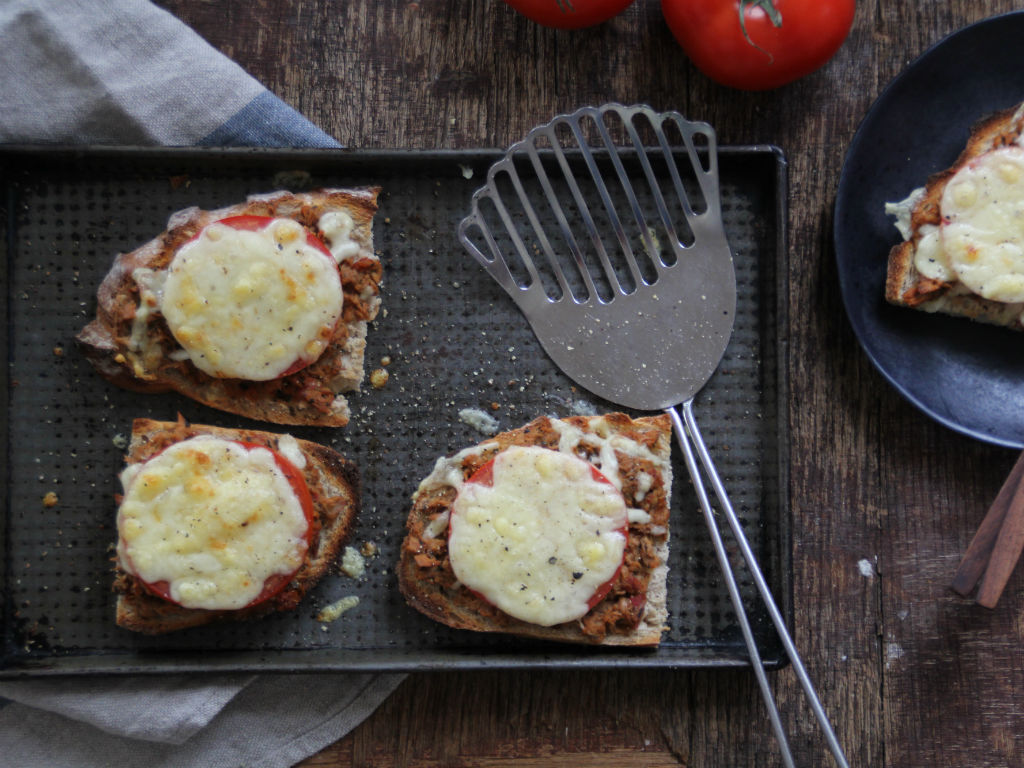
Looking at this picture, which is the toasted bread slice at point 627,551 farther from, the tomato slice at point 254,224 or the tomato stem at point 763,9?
the tomato stem at point 763,9

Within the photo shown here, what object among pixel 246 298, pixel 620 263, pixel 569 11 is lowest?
pixel 246 298

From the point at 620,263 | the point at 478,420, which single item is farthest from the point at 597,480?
the point at 620,263

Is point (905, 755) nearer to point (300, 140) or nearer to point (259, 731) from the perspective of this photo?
point (259, 731)

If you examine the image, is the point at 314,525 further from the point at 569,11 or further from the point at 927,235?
the point at 927,235

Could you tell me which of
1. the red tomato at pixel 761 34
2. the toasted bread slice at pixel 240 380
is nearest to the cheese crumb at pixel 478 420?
the toasted bread slice at pixel 240 380

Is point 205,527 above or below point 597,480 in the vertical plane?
below

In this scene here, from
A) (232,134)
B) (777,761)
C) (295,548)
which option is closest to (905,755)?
(777,761)

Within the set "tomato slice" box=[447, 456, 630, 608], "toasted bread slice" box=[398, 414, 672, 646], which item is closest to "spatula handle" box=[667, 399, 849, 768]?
"toasted bread slice" box=[398, 414, 672, 646]

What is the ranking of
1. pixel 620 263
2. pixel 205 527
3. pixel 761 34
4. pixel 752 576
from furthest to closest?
pixel 620 263, pixel 752 576, pixel 761 34, pixel 205 527
